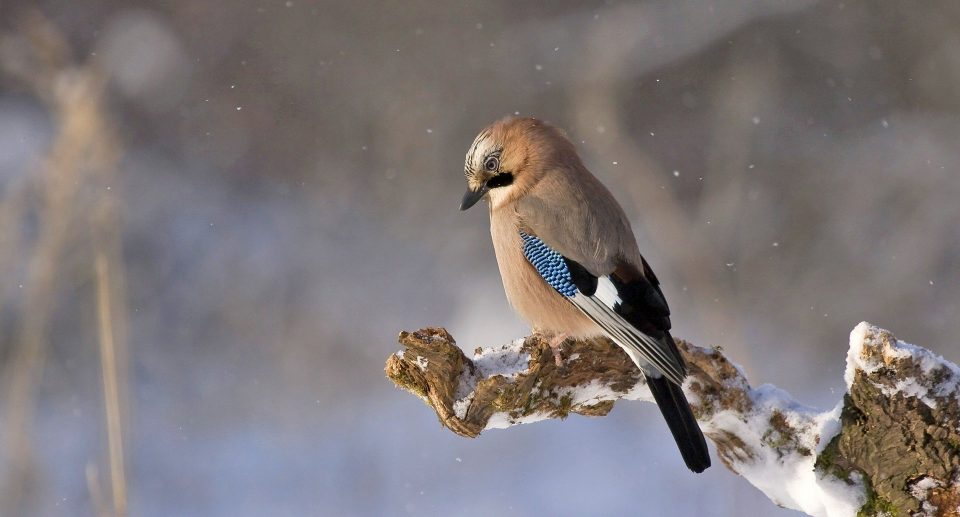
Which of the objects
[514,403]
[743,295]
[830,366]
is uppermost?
[743,295]

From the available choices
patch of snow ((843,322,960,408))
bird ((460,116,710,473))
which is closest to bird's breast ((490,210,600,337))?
bird ((460,116,710,473))

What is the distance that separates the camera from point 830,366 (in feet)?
17.8

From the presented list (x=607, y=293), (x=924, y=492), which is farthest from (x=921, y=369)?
(x=607, y=293)

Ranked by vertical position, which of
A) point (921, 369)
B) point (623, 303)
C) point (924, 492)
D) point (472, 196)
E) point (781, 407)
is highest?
point (472, 196)

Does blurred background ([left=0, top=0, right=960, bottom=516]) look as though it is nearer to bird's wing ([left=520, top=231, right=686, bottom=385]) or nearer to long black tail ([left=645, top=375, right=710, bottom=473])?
bird's wing ([left=520, top=231, right=686, bottom=385])

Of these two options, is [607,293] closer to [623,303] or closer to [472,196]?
[623,303]

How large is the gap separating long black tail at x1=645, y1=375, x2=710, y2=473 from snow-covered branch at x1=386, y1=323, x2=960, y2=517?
0.34ft

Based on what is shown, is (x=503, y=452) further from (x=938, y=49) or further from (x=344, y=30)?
(x=938, y=49)

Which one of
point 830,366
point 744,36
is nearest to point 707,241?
point 830,366

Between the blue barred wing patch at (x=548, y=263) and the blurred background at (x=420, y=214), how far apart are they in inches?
83.0

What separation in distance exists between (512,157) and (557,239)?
0.27m

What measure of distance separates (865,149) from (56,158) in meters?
→ 5.00

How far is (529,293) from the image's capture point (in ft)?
8.96

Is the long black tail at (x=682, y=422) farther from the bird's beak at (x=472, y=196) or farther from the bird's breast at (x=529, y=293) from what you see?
the bird's beak at (x=472, y=196)
